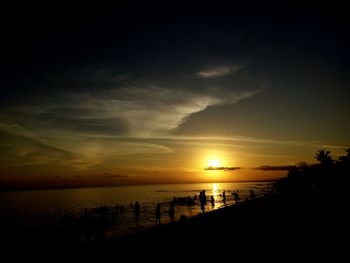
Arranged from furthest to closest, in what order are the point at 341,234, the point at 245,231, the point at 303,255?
1. the point at 245,231
2. the point at 341,234
3. the point at 303,255

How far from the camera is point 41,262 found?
2370cm

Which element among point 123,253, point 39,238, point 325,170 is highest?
point 325,170

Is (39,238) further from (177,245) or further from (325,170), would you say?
(325,170)

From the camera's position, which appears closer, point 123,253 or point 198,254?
point 198,254

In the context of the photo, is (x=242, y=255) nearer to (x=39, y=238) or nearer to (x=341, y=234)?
(x=341, y=234)

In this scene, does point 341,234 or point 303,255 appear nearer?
point 303,255

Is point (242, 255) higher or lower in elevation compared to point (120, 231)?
higher

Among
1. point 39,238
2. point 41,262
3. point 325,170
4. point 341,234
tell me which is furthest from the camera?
point 325,170

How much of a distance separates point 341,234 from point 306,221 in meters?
5.62

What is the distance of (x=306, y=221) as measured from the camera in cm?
2064

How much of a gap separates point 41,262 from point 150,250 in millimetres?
12190

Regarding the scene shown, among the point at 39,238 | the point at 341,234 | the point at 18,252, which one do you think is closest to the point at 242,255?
the point at 341,234

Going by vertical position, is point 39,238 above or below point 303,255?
below

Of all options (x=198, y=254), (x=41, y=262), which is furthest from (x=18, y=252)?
(x=198, y=254)
